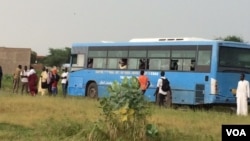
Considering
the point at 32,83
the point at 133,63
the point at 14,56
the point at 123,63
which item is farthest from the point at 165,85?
the point at 14,56

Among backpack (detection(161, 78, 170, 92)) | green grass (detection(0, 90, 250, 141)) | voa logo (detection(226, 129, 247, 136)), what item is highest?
backpack (detection(161, 78, 170, 92))

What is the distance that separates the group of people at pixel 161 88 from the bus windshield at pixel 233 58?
2107 mm

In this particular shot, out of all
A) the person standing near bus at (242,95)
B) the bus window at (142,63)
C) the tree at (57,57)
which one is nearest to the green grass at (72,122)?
the person standing near bus at (242,95)

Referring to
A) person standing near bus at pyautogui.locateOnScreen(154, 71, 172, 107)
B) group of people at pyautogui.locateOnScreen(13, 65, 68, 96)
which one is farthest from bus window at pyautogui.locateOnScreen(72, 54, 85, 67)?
person standing near bus at pyautogui.locateOnScreen(154, 71, 172, 107)

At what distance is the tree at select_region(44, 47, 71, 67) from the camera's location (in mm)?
89375

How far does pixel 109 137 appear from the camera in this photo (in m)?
9.94

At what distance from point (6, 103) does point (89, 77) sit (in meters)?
7.00

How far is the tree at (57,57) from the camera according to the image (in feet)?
293

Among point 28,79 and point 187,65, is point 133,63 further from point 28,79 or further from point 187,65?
point 28,79

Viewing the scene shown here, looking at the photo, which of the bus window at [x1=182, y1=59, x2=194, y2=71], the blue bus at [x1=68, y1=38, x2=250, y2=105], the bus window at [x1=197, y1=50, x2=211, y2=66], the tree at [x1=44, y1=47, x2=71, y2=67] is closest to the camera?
the blue bus at [x1=68, y1=38, x2=250, y2=105]

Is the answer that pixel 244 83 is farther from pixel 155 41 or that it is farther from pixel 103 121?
pixel 103 121

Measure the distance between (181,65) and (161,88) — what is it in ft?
4.31

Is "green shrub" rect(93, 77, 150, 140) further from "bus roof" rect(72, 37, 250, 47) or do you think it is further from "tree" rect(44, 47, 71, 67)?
"tree" rect(44, 47, 71, 67)

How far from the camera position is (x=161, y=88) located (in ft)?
63.0
